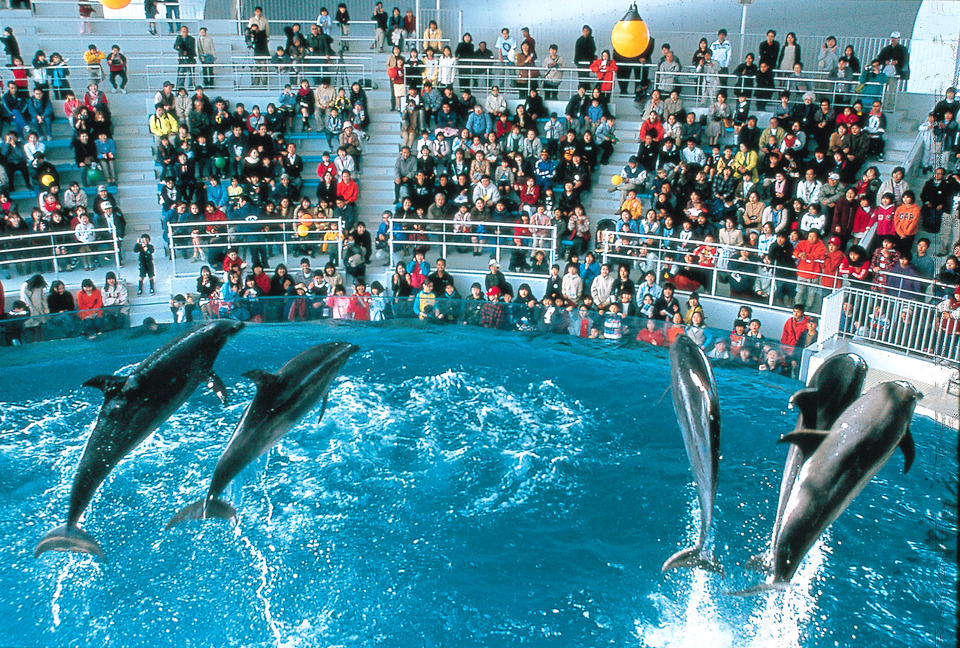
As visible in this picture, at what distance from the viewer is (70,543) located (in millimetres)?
8141

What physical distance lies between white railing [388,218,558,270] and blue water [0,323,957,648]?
13.0 feet

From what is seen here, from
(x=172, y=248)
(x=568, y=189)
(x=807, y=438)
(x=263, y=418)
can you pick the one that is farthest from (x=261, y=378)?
(x=568, y=189)

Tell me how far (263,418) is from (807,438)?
4.64 meters

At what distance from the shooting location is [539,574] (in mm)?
9109

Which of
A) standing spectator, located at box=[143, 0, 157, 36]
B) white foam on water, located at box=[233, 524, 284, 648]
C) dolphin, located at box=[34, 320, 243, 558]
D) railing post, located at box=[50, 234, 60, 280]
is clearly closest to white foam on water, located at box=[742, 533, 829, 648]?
white foam on water, located at box=[233, 524, 284, 648]

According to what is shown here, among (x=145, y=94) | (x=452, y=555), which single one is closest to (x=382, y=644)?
(x=452, y=555)

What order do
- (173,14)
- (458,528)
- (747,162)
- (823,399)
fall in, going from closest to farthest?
(823,399), (458,528), (747,162), (173,14)

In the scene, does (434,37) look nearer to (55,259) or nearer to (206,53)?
(206,53)

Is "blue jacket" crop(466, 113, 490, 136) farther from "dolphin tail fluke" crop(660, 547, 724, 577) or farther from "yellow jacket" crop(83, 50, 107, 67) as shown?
"dolphin tail fluke" crop(660, 547, 724, 577)

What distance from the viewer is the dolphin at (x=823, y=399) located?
8.29m

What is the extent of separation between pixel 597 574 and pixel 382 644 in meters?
2.16

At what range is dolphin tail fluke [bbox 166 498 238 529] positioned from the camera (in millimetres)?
8383

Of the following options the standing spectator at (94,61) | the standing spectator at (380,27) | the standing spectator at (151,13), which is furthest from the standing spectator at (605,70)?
the standing spectator at (94,61)

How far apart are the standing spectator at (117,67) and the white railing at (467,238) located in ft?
27.5
